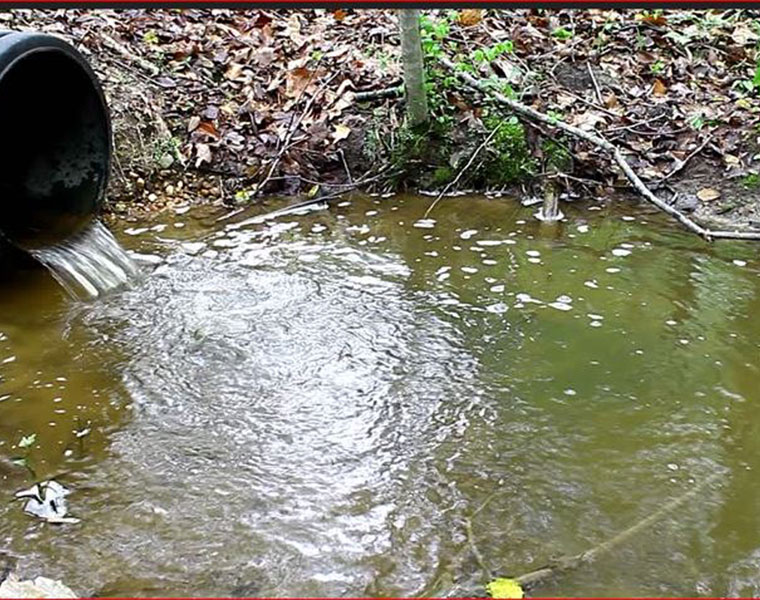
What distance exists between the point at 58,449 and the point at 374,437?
46.6 inches

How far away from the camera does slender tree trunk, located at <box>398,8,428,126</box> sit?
18.1ft

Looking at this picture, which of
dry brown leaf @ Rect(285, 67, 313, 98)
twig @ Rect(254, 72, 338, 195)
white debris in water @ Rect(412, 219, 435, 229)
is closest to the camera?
white debris in water @ Rect(412, 219, 435, 229)

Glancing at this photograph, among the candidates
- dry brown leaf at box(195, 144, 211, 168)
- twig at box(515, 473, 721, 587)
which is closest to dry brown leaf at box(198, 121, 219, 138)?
dry brown leaf at box(195, 144, 211, 168)

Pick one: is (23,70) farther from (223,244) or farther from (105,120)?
(223,244)

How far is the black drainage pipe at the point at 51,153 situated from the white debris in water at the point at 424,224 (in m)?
1.96

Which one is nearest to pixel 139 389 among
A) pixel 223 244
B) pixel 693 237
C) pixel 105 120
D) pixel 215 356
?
pixel 215 356

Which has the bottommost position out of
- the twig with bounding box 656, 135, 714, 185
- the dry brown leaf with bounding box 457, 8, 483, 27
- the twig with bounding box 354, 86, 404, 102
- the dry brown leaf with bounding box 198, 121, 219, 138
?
the twig with bounding box 656, 135, 714, 185

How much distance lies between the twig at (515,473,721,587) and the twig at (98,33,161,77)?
5.24 m

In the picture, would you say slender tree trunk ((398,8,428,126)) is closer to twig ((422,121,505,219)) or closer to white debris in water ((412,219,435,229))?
twig ((422,121,505,219))

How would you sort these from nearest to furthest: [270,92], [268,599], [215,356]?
1. [268,599]
2. [215,356]
3. [270,92]

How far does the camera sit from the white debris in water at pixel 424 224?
5.35 metres

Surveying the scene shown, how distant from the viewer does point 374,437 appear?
316cm

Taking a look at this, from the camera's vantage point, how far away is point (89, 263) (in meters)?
4.66

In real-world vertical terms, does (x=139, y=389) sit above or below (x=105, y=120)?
below
